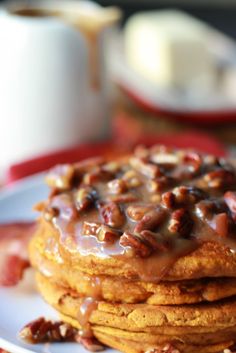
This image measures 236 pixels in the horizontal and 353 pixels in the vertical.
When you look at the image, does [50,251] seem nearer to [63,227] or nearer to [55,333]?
[63,227]

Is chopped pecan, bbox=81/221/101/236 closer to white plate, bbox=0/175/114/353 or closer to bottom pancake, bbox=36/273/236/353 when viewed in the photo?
bottom pancake, bbox=36/273/236/353

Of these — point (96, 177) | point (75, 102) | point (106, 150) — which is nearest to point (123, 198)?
point (96, 177)

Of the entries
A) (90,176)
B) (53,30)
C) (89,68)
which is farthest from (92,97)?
(90,176)

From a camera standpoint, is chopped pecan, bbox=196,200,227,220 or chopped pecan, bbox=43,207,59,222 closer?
chopped pecan, bbox=196,200,227,220

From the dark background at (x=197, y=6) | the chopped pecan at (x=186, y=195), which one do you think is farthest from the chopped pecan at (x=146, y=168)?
the dark background at (x=197, y=6)

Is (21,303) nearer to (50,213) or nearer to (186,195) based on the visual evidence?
(50,213)

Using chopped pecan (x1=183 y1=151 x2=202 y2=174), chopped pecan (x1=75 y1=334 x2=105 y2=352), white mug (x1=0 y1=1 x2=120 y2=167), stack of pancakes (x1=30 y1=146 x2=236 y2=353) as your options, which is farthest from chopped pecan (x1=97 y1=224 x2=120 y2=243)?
white mug (x1=0 y1=1 x2=120 y2=167)

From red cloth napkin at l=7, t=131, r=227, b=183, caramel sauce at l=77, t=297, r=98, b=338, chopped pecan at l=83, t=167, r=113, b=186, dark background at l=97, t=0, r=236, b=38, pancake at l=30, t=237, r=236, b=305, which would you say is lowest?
dark background at l=97, t=0, r=236, b=38

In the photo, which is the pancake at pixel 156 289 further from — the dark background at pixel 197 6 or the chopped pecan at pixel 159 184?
the dark background at pixel 197 6
